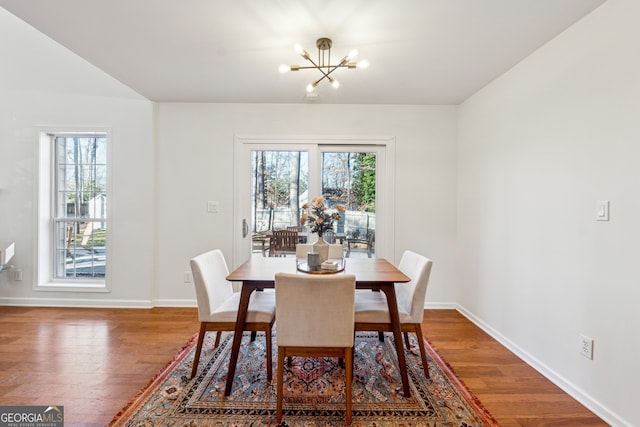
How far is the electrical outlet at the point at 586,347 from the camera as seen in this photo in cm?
182

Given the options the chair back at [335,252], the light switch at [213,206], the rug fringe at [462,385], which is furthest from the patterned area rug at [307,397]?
the light switch at [213,206]

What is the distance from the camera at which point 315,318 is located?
5.41 ft

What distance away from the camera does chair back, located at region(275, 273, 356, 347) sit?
5.27ft

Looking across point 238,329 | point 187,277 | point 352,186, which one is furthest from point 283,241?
point 238,329

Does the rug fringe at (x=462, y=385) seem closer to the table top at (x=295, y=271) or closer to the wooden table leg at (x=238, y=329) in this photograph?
the table top at (x=295, y=271)

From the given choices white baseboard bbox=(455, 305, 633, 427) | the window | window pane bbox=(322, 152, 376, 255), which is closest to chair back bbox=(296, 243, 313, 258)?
window pane bbox=(322, 152, 376, 255)

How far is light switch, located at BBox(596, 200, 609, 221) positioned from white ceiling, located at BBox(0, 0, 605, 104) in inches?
47.5

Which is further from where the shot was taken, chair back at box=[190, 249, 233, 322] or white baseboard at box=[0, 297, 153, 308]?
white baseboard at box=[0, 297, 153, 308]

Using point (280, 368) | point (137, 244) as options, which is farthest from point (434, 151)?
point (137, 244)

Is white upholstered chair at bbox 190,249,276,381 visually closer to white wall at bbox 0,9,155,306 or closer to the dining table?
the dining table

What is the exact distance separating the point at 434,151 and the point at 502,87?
960 millimetres

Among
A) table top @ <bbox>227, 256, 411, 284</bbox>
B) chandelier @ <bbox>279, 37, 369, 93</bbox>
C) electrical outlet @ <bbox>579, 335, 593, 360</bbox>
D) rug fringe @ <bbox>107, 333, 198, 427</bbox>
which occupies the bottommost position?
rug fringe @ <bbox>107, 333, 198, 427</bbox>

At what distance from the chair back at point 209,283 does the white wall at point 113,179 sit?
1587 millimetres

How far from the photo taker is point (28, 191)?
3.44 m
